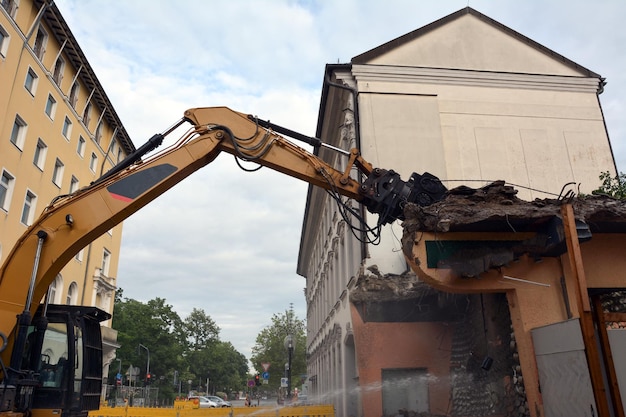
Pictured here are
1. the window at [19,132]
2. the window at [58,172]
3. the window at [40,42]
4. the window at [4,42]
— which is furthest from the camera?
the window at [58,172]

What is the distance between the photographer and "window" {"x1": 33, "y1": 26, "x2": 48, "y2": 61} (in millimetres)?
23594

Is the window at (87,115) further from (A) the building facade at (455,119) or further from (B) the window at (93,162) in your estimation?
(A) the building facade at (455,119)

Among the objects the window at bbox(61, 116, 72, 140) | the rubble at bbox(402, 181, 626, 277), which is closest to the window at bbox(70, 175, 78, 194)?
the window at bbox(61, 116, 72, 140)

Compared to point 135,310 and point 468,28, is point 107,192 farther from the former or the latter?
point 135,310

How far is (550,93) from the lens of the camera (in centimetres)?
1909

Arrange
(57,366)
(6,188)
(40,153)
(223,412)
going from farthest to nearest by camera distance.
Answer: (40,153) → (6,188) → (223,412) → (57,366)

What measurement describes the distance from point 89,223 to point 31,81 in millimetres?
19177

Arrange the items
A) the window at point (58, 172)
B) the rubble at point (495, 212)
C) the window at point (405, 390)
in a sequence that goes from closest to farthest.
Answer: the rubble at point (495, 212) < the window at point (405, 390) < the window at point (58, 172)

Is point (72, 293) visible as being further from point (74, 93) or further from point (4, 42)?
point (4, 42)

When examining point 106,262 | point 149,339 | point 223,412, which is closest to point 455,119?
point 223,412

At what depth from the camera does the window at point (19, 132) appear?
2183 cm

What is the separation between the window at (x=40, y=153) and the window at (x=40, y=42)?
Answer: 3.90 meters

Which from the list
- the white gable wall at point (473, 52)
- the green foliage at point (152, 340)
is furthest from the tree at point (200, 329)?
the white gable wall at point (473, 52)

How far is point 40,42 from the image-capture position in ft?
78.8
